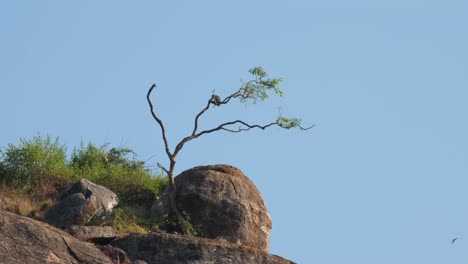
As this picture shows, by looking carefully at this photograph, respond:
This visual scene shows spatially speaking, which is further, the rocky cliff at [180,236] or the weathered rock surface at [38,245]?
the rocky cliff at [180,236]

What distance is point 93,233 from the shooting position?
3525cm

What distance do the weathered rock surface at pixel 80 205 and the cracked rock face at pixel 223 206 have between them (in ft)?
8.08

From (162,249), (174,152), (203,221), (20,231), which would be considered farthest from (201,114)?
(20,231)

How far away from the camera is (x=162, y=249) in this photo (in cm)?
3500

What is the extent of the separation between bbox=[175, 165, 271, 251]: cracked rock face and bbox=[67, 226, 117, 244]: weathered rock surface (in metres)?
3.67

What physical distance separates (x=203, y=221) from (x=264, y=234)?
2.15m

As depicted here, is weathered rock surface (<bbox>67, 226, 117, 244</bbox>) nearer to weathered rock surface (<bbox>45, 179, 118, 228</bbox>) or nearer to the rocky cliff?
the rocky cliff

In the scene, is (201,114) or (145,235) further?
(201,114)

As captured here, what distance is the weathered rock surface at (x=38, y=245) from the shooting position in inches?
1259

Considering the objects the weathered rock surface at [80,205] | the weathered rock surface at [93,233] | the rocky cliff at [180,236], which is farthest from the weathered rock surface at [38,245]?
the weathered rock surface at [80,205]

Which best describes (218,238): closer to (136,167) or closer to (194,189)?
(194,189)

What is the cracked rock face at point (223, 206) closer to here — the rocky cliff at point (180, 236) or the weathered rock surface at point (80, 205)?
the rocky cliff at point (180, 236)

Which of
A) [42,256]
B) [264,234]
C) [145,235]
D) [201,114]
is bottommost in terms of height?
[42,256]

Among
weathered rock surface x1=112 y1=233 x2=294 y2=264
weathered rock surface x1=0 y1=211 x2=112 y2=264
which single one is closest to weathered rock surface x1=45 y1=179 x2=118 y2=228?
weathered rock surface x1=112 y1=233 x2=294 y2=264
